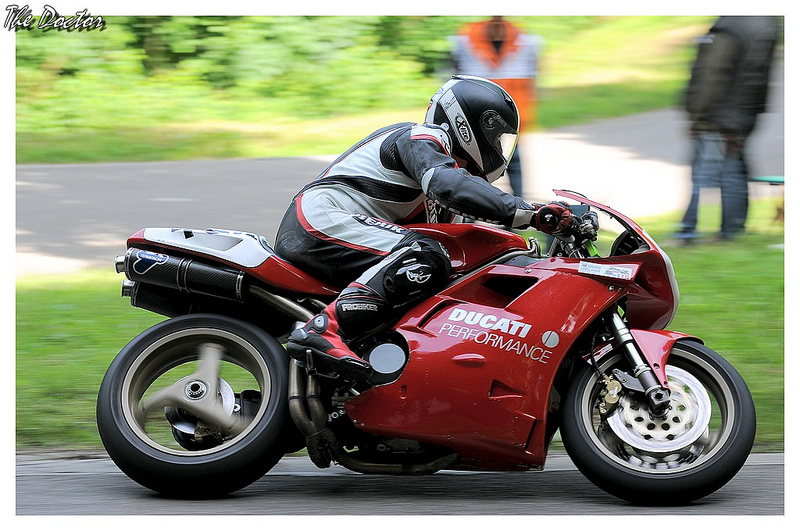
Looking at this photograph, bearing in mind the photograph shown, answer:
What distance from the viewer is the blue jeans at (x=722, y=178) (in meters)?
8.24

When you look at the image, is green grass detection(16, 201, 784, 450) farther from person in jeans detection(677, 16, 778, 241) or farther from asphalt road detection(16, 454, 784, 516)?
asphalt road detection(16, 454, 784, 516)

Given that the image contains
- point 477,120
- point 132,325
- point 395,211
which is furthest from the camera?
point 132,325

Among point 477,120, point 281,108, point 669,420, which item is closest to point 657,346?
point 669,420

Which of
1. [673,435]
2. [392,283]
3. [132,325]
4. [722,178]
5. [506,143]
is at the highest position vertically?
[506,143]

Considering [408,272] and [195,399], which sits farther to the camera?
[195,399]

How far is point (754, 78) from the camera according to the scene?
26.6 feet

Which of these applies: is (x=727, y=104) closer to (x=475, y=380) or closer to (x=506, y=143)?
(x=506, y=143)

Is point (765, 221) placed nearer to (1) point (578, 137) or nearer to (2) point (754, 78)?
(2) point (754, 78)

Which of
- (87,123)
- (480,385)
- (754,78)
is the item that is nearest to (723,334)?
(754,78)

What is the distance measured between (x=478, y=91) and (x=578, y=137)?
20.1ft

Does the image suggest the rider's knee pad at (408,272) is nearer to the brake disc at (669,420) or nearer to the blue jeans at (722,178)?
the brake disc at (669,420)

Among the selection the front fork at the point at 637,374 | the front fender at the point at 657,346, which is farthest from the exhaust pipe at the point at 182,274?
the front fender at the point at 657,346

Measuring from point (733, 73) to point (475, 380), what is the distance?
4.81m

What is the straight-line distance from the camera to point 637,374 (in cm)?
435
